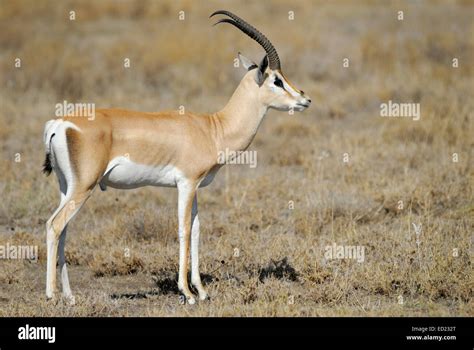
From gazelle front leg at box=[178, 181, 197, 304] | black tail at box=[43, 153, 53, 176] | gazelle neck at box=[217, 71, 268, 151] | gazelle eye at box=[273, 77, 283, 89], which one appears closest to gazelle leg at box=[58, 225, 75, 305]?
black tail at box=[43, 153, 53, 176]

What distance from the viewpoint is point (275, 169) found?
470 inches

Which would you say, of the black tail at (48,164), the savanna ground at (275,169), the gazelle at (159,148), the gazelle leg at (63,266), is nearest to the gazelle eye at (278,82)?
the gazelle at (159,148)

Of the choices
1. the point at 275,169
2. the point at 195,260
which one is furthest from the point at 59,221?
the point at 275,169

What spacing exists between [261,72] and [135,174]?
1406mm

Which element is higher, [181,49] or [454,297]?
[181,49]

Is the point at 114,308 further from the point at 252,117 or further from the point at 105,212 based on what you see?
the point at 105,212

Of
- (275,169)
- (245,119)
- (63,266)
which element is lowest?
(63,266)

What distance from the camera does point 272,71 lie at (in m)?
7.54

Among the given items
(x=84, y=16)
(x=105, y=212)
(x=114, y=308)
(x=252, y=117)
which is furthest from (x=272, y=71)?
(x=84, y=16)

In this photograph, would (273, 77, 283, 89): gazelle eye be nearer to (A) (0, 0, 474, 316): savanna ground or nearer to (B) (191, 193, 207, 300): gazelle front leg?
(B) (191, 193, 207, 300): gazelle front leg

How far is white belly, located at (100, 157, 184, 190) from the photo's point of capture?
279 inches

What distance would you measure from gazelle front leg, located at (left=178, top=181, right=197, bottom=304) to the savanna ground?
171 millimetres

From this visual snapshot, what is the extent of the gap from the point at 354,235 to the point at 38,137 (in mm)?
6061

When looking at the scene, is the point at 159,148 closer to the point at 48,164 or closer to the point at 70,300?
the point at 48,164
